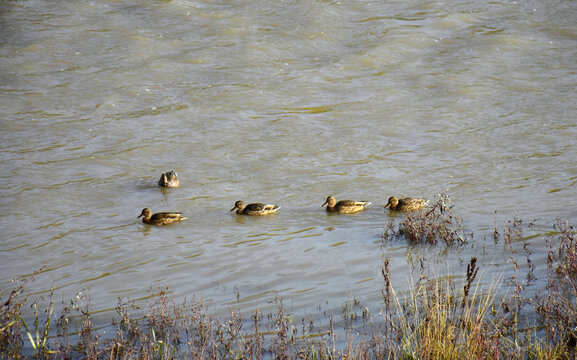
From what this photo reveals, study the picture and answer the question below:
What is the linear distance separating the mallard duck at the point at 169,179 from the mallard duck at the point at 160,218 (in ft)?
4.49

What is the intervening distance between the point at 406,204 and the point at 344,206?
868 millimetres

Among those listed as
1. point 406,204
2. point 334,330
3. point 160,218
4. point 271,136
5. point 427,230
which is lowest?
point 271,136

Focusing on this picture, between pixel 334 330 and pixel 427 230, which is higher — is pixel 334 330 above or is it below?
above

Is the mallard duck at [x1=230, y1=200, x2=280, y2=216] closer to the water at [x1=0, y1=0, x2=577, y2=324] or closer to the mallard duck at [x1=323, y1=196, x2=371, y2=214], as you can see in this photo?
the water at [x1=0, y1=0, x2=577, y2=324]

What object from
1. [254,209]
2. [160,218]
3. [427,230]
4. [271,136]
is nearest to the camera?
[427,230]

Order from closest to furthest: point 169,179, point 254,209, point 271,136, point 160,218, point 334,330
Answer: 1. point 334,330
2. point 160,218
3. point 254,209
4. point 169,179
5. point 271,136

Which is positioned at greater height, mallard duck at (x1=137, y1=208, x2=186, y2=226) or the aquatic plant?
the aquatic plant

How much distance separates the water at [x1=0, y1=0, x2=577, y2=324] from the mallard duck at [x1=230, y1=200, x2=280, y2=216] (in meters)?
0.19

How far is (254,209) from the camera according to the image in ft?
35.1

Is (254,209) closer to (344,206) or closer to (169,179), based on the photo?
(344,206)

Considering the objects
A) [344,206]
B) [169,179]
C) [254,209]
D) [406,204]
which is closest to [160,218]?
[254,209]

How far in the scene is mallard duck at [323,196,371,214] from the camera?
35.1 ft

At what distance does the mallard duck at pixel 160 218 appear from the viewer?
414 inches

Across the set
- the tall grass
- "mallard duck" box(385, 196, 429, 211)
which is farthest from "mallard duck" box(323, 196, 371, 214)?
the tall grass
